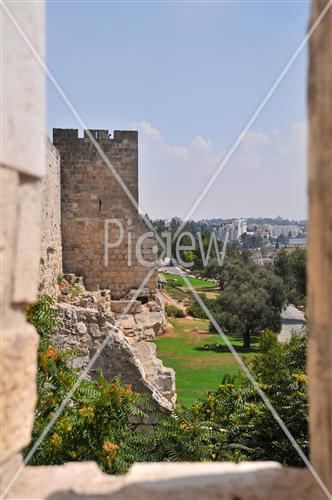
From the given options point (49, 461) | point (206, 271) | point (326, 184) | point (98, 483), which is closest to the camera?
point (326, 184)

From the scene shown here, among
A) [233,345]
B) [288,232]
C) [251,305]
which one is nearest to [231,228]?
[251,305]

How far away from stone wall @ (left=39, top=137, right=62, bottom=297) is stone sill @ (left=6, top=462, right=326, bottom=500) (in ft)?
23.6

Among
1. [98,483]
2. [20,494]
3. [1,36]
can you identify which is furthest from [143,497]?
[1,36]

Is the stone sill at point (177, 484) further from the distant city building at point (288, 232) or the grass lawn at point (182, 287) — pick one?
the distant city building at point (288, 232)

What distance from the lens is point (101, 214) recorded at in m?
12.3

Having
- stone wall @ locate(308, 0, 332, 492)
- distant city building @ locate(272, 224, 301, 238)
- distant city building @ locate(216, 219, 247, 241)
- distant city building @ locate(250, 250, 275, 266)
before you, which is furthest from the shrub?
distant city building @ locate(272, 224, 301, 238)

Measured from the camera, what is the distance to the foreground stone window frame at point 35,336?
152 centimetres

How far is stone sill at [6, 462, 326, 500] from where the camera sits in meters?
1.60

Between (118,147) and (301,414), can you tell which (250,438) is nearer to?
(301,414)

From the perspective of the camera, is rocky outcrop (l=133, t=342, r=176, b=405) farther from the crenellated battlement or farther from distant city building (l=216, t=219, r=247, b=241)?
distant city building (l=216, t=219, r=247, b=241)

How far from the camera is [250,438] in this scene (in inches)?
191

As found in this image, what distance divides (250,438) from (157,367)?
8.11 feet

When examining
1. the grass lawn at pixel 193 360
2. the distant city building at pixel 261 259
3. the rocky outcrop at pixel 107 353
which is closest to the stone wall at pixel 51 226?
the rocky outcrop at pixel 107 353

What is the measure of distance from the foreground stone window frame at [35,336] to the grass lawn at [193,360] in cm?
648
